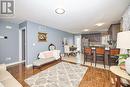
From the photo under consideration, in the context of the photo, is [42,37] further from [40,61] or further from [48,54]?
[40,61]

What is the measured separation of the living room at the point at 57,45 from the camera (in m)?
2.58

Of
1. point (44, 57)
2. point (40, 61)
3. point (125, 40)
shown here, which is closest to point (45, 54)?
point (44, 57)

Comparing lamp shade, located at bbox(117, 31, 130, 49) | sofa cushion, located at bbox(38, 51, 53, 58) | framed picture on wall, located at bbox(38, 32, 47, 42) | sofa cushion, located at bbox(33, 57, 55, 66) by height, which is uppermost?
framed picture on wall, located at bbox(38, 32, 47, 42)

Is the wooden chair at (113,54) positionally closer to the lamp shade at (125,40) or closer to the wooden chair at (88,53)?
the wooden chair at (88,53)

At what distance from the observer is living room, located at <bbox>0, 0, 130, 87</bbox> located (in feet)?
8.46

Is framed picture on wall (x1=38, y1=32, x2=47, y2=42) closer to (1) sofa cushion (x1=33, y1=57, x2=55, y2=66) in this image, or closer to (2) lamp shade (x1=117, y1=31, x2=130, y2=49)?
(1) sofa cushion (x1=33, y1=57, x2=55, y2=66)

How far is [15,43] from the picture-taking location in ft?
16.4

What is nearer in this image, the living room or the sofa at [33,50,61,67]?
the living room

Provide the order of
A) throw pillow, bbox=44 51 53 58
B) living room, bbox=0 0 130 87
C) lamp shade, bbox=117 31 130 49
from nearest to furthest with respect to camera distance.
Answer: lamp shade, bbox=117 31 130 49 < living room, bbox=0 0 130 87 < throw pillow, bbox=44 51 53 58

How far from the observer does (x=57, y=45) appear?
21.9ft

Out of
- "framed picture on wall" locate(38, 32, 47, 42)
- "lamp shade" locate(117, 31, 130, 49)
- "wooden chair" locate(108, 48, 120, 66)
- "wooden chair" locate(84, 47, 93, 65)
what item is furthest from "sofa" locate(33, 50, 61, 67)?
"lamp shade" locate(117, 31, 130, 49)

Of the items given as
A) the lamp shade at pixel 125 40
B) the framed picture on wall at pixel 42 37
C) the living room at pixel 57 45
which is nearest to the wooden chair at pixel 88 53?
the living room at pixel 57 45

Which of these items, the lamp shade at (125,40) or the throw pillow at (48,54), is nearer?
the lamp shade at (125,40)

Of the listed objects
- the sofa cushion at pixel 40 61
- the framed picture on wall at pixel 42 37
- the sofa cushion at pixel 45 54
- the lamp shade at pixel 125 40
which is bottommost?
the sofa cushion at pixel 40 61
